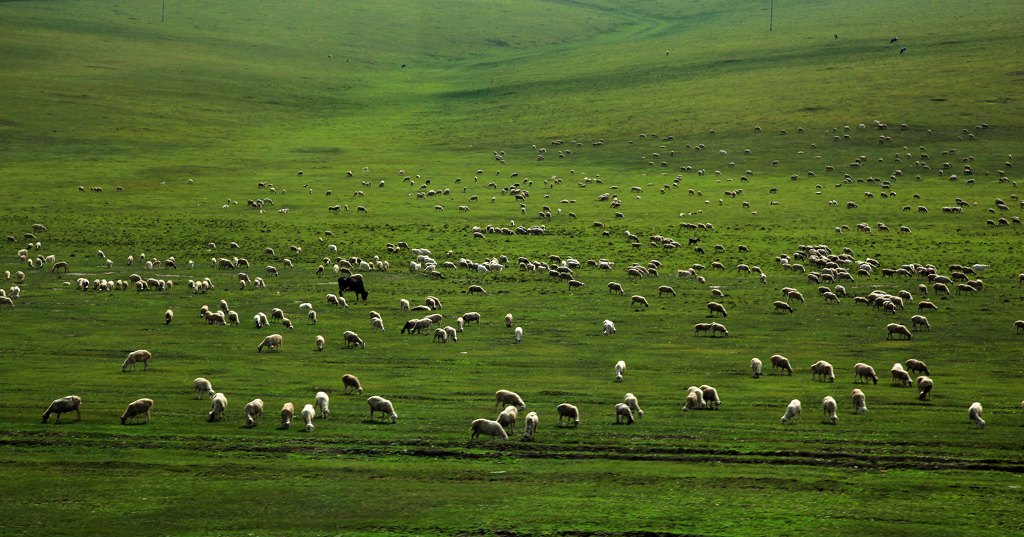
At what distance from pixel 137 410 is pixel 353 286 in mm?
20896

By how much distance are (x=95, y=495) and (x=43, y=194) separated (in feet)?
202

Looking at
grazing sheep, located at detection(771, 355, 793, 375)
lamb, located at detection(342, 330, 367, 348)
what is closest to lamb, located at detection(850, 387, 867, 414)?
grazing sheep, located at detection(771, 355, 793, 375)

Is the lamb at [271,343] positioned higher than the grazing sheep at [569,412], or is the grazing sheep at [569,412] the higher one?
the grazing sheep at [569,412]

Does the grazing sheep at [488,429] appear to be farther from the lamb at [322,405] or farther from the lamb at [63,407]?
the lamb at [63,407]

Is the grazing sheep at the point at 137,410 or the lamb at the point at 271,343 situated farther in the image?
the lamb at the point at 271,343

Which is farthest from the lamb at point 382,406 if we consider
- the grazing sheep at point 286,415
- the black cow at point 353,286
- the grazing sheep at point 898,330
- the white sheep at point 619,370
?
the black cow at point 353,286

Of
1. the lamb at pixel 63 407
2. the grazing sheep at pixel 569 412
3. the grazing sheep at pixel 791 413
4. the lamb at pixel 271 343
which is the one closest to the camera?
the lamb at pixel 63 407

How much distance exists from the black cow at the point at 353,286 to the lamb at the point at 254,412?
19873 mm

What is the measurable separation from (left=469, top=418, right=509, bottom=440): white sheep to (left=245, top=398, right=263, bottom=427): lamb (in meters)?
5.26

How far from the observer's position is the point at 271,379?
32.2 metres

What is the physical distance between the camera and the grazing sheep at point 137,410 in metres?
27.3

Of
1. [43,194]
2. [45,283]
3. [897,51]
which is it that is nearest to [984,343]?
[45,283]

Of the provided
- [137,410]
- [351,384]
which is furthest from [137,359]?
[351,384]

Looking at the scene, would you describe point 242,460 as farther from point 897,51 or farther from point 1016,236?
point 897,51
